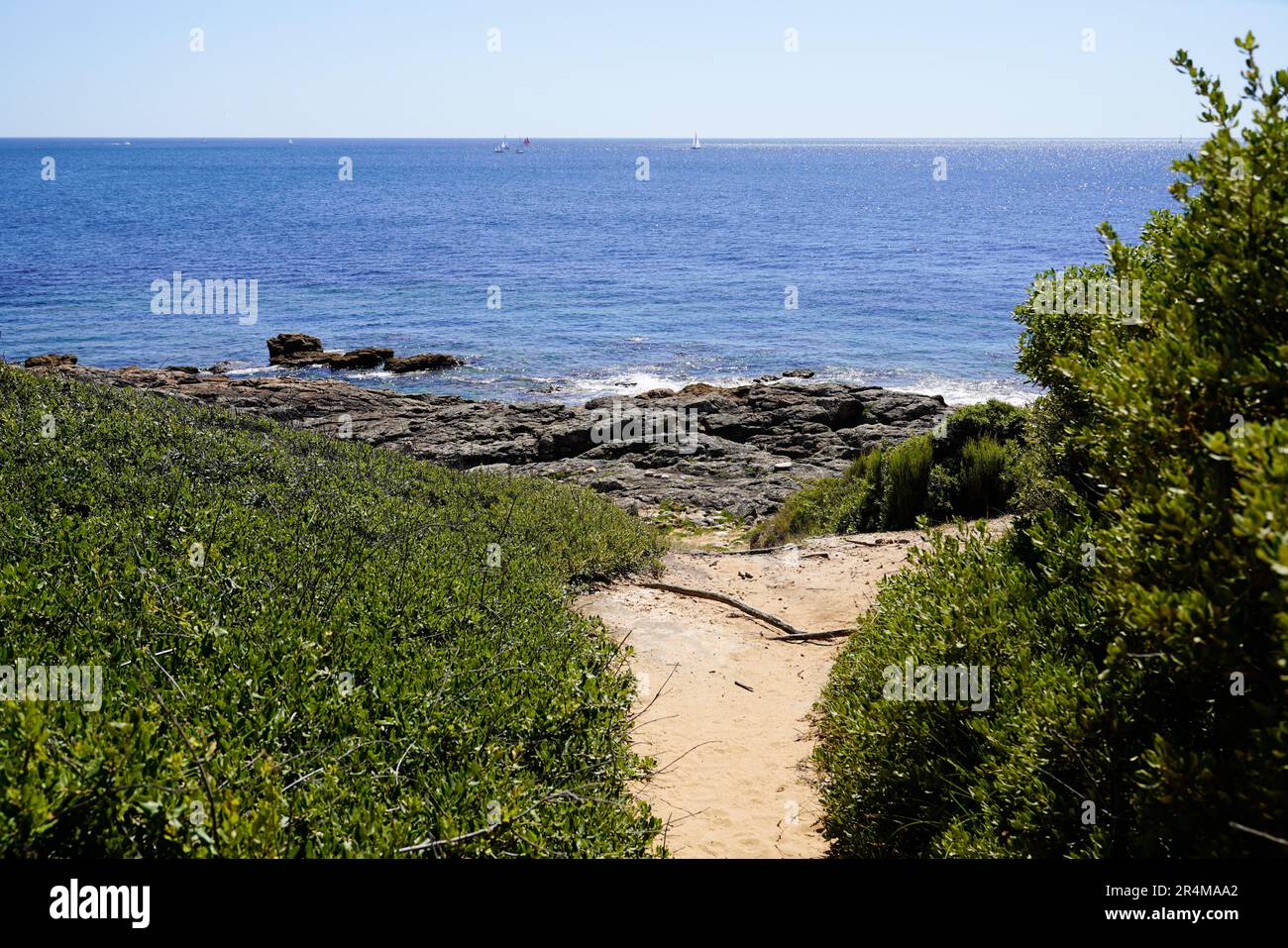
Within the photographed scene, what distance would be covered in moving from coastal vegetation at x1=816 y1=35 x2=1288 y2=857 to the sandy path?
30.8 inches

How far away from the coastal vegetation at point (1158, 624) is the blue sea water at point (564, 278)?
97.2ft

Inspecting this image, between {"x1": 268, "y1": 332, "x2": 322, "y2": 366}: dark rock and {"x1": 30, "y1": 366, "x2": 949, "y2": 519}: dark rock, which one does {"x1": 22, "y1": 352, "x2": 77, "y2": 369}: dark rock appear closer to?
{"x1": 30, "y1": 366, "x2": 949, "y2": 519}: dark rock

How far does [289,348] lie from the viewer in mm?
39719

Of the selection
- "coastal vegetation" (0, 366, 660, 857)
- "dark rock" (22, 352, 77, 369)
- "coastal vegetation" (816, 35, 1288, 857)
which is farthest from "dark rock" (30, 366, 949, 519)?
"coastal vegetation" (816, 35, 1288, 857)

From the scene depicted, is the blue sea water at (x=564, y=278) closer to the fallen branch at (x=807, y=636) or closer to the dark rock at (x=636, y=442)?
the dark rock at (x=636, y=442)

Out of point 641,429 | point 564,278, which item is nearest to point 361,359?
point 641,429

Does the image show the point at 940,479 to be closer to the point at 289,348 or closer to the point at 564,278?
the point at 289,348

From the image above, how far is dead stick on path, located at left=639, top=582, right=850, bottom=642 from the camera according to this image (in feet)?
34.2

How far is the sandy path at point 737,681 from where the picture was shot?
21.0 ft

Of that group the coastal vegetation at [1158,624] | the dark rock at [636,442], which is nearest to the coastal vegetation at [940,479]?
the dark rock at [636,442]

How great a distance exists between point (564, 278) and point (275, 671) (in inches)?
2360

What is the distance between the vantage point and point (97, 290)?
177 feet

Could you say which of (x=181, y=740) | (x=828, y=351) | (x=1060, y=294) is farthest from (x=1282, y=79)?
(x=828, y=351)
